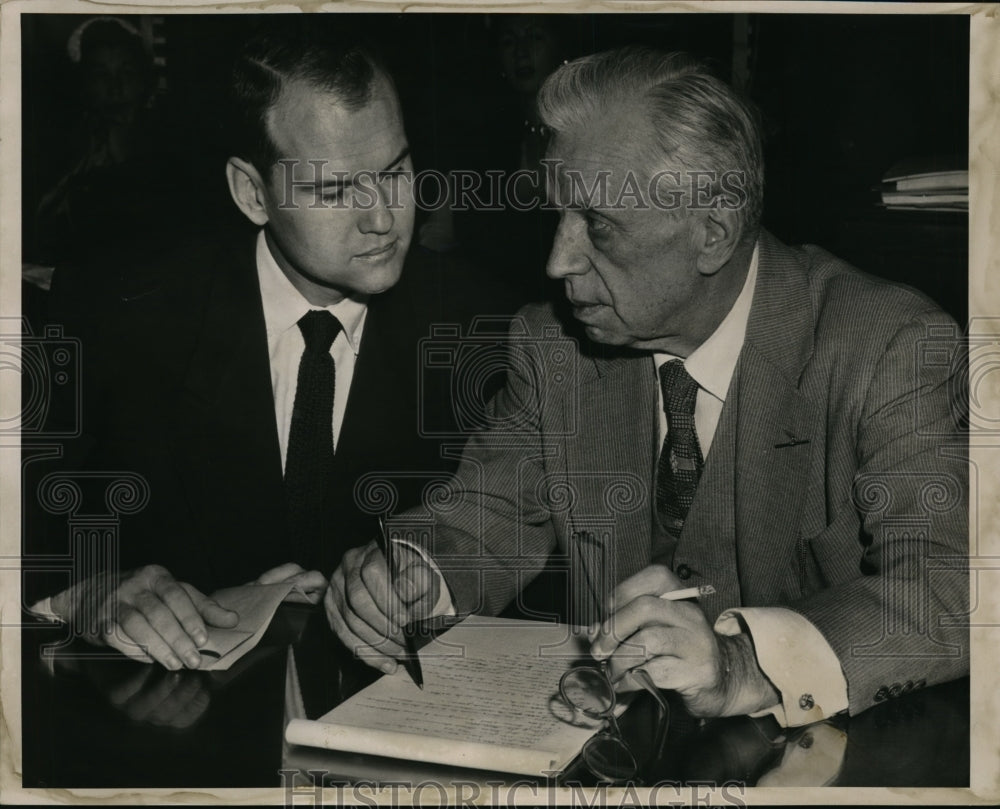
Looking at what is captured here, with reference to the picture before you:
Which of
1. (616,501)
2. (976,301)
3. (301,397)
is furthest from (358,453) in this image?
(976,301)

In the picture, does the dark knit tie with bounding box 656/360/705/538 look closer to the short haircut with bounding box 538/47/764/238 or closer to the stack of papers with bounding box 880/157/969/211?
the short haircut with bounding box 538/47/764/238

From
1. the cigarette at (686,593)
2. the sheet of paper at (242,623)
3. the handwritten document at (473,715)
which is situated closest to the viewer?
the handwritten document at (473,715)

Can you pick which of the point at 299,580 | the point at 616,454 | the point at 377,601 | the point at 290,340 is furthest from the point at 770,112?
the point at 299,580

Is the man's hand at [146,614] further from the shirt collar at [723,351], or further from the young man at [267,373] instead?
the shirt collar at [723,351]

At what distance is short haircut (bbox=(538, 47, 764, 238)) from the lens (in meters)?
2.20

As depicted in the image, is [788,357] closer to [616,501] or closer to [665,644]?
[616,501]

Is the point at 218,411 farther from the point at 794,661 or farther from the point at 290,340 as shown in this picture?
the point at 794,661

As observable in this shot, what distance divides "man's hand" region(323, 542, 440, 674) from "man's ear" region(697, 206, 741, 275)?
0.88 m

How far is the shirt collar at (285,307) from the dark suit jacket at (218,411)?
2cm

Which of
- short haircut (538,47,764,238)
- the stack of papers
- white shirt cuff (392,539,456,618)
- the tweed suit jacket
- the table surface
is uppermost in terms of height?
short haircut (538,47,764,238)

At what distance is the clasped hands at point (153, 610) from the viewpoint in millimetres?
2090

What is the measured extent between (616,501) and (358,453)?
0.58 metres

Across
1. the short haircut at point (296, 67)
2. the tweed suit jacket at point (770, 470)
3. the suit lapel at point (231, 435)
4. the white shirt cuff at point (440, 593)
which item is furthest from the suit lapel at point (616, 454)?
the short haircut at point (296, 67)

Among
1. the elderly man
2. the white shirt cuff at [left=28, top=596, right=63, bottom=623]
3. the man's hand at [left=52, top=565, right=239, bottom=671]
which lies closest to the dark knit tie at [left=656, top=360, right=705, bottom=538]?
the elderly man
